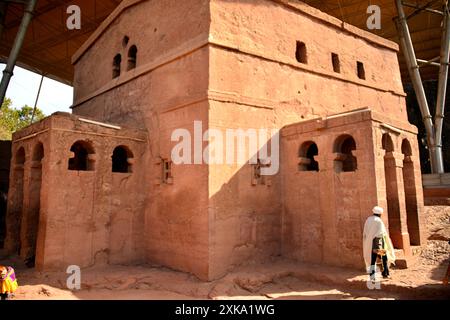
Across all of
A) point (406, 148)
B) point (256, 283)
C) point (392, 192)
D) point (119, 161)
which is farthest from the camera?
point (119, 161)

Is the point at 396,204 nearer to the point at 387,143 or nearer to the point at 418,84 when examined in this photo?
the point at 387,143

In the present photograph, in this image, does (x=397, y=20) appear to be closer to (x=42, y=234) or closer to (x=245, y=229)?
(x=245, y=229)

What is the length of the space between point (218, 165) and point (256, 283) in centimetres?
267

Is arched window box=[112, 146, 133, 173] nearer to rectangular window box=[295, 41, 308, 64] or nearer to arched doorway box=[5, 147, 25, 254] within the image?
arched doorway box=[5, 147, 25, 254]

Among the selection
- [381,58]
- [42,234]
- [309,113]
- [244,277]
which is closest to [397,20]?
[381,58]

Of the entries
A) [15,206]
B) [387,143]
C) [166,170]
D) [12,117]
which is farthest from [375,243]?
[12,117]

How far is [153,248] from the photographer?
8672 millimetres

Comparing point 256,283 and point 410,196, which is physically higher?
point 410,196

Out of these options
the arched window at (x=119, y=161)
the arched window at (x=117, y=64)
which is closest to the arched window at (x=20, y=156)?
the arched window at (x=119, y=161)

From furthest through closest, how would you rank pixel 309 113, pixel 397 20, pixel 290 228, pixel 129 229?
pixel 397 20, pixel 309 113, pixel 129 229, pixel 290 228

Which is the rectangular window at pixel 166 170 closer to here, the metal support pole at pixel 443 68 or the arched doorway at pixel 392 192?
the arched doorway at pixel 392 192

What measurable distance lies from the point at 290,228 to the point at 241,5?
588 centimetres

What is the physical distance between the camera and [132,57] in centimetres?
1063

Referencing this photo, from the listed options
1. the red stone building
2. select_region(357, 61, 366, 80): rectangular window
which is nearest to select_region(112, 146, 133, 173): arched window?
the red stone building
